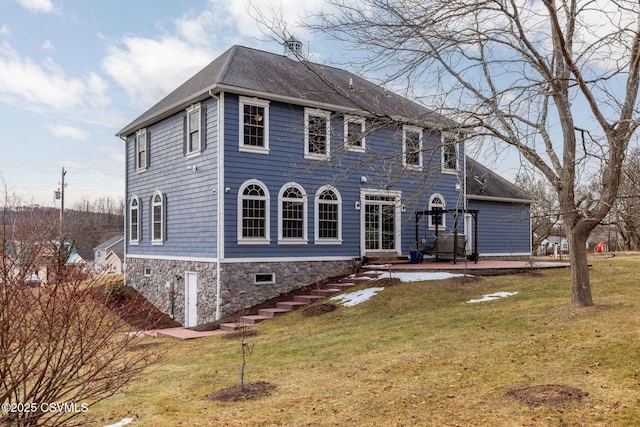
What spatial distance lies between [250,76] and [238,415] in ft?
39.3

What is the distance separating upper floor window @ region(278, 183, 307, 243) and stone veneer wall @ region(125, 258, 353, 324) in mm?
826

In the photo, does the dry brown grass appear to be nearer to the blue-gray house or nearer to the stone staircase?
the stone staircase

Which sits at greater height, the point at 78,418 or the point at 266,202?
the point at 266,202

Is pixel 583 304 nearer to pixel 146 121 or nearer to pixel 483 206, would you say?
pixel 483 206

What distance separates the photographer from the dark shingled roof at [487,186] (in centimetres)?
2208

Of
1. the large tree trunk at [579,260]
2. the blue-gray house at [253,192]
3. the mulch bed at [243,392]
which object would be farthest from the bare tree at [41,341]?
the blue-gray house at [253,192]

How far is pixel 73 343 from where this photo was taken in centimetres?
495

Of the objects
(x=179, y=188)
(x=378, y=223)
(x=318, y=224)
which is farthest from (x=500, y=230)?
(x=179, y=188)

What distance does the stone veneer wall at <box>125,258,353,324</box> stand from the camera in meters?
15.0

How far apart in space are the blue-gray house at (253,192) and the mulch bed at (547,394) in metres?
7.74

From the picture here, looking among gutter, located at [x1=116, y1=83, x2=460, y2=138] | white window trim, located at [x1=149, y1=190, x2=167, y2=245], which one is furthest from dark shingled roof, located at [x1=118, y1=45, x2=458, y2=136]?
white window trim, located at [x1=149, y1=190, x2=167, y2=245]

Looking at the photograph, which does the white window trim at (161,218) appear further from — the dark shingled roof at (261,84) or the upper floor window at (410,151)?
the upper floor window at (410,151)


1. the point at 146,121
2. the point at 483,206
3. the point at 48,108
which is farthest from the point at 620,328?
the point at 48,108

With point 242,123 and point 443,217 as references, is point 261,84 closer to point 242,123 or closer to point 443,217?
point 242,123
